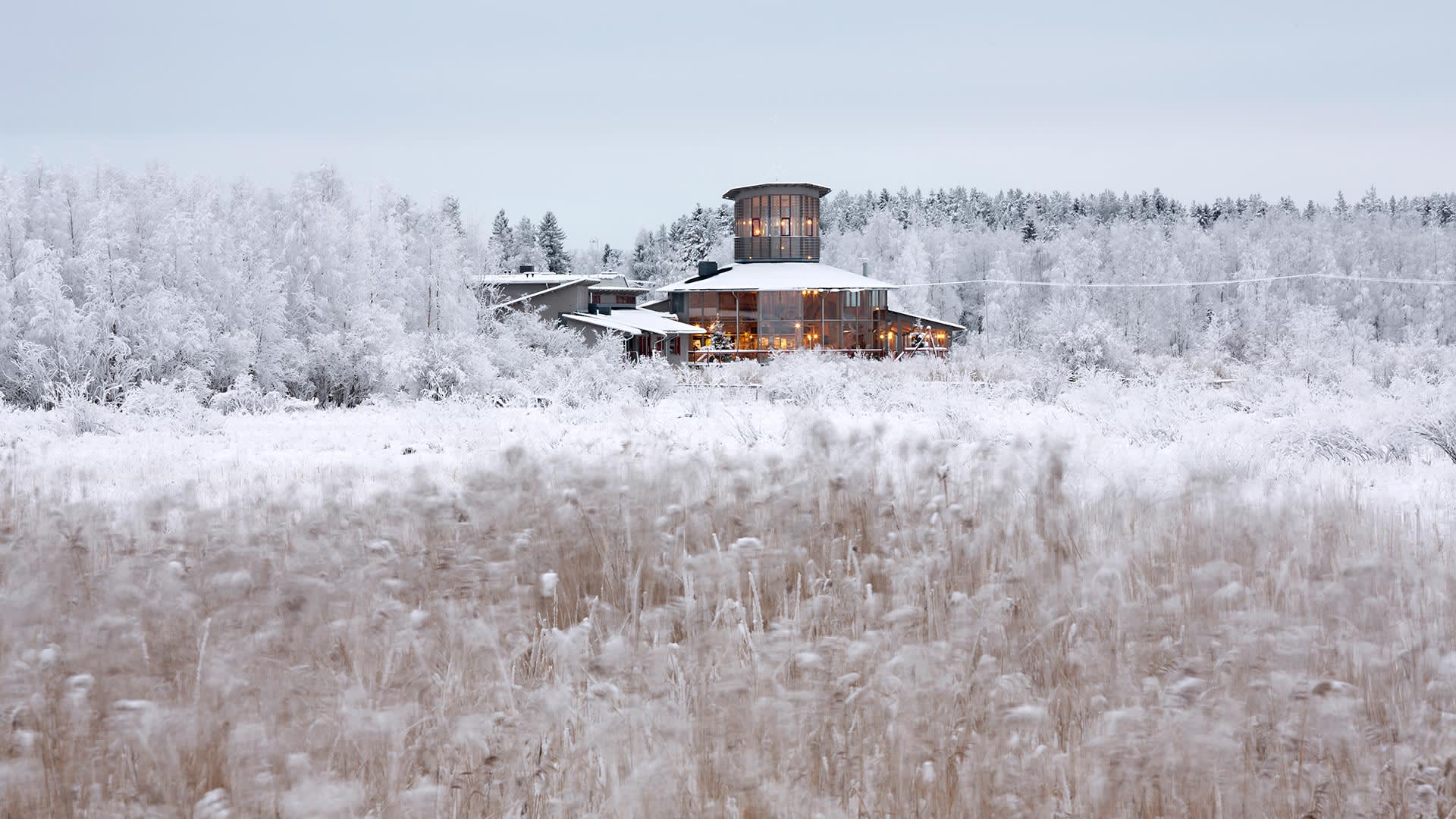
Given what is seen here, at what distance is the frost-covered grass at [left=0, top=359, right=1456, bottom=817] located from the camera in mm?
2379

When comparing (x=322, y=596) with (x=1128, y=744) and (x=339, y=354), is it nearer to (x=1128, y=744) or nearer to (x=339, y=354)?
(x=1128, y=744)

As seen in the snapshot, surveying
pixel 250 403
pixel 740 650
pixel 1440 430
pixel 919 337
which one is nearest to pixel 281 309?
pixel 250 403

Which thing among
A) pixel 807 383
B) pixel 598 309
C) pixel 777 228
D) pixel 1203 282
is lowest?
pixel 807 383

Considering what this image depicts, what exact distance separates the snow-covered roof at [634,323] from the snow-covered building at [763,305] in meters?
0.07

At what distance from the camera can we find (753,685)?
2.81 meters

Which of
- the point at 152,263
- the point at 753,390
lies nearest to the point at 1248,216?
the point at 753,390

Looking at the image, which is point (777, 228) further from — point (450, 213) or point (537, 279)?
point (450, 213)

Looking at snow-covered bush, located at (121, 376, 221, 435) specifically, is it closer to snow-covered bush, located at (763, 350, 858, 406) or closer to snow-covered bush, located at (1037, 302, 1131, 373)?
snow-covered bush, located at (763, 350, 858, 406)

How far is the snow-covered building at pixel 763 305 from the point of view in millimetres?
48281

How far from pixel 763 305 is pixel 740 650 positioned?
4629 centimetres

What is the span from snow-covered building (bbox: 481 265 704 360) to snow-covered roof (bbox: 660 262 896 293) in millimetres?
2492

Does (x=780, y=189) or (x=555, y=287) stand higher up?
(x=780, y=189)

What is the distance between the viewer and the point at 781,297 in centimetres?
4909

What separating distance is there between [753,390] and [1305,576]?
67.1ft
